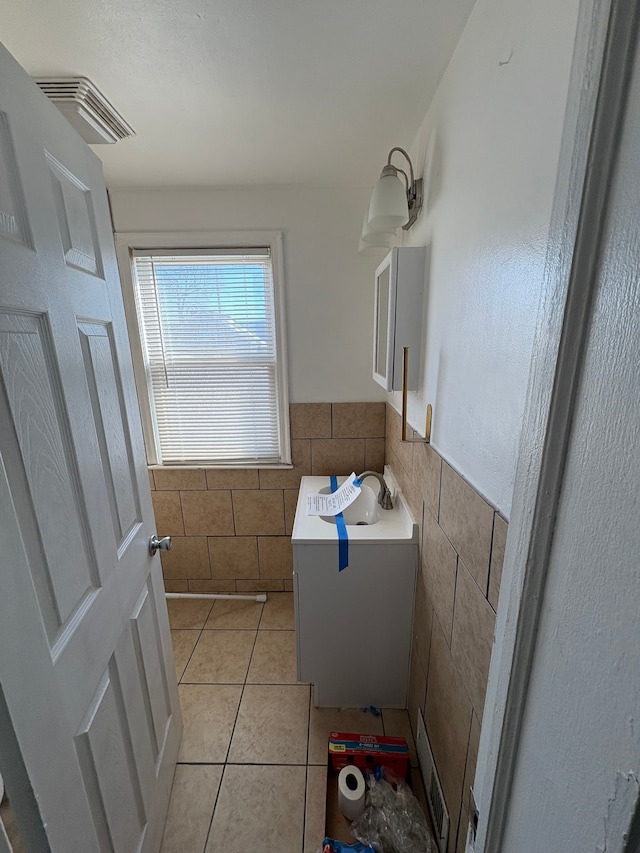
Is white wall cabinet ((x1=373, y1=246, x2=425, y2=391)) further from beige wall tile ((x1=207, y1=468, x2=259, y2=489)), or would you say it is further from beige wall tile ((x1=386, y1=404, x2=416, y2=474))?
beige wall tile ((x1=207, y1=468, x2=259, y2=489))

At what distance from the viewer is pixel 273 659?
176 cm

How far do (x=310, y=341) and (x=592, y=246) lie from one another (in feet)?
5.48

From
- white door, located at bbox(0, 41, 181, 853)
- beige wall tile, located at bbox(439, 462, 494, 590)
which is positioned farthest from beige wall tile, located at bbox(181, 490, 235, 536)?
beige wall tile, located at bbox(439, 462, 494, 590)

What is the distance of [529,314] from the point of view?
2.09 feet

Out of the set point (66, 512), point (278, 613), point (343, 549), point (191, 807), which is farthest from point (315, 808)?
point (66, 512)

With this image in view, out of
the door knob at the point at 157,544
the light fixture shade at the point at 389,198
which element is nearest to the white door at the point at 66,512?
the door knob at the point at 157,544

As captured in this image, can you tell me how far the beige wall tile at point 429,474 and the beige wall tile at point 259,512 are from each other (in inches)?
40.3

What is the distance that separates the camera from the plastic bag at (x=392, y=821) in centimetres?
105

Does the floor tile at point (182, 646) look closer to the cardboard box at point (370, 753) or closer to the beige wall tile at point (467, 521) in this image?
the cardboard box at point (370, 753)

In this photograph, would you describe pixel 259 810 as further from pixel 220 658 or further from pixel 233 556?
pixel 233 556

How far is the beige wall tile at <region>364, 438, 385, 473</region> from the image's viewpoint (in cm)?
205

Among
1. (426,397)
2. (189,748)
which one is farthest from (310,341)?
(189,748)

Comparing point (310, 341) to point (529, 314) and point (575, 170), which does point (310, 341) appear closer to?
point (529, 314)

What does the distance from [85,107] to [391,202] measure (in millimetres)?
963
